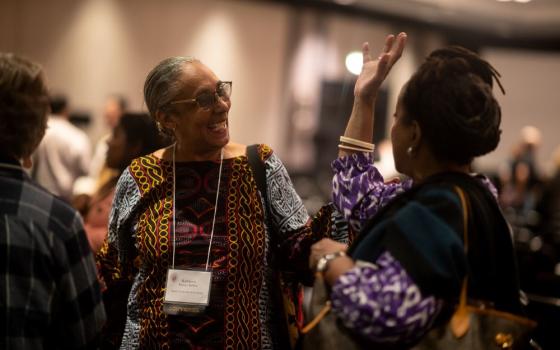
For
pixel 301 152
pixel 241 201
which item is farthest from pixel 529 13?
pixel 241 201

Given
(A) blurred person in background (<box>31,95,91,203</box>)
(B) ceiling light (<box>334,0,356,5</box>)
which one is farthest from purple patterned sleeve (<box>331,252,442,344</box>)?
(B) ceiling light (<box>334,0,356,5</box>)

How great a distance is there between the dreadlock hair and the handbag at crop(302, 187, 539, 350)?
0.11 m

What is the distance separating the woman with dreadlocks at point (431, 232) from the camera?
4.85 ft

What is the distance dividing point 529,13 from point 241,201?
11.5 meters

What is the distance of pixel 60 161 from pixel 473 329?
14.5ft

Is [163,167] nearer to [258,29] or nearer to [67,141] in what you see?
[67,141]

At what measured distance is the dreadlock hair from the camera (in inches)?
61.9

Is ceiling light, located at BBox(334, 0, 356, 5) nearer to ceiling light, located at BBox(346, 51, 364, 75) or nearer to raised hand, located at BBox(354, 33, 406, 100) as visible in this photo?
ceiling light, located at BBox(346, 51, 364, 75)

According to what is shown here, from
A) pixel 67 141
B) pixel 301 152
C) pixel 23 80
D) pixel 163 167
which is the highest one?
pixel 23 80

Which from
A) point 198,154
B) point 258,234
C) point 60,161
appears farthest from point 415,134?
point 60,161

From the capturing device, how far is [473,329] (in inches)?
60.3

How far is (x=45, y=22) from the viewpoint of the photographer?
26.1ft

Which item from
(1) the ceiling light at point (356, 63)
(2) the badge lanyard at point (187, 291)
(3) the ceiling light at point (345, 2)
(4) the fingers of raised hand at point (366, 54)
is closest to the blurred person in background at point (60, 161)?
(1) the ceiling light at point (356, 63)

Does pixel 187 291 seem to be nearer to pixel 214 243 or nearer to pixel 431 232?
pixel 214 243
